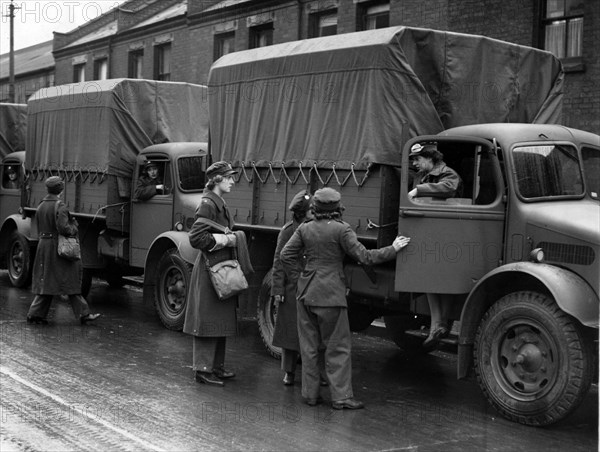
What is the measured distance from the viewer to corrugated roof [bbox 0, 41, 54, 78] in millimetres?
38806

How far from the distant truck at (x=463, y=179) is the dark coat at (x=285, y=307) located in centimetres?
76

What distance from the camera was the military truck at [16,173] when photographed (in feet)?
48.4

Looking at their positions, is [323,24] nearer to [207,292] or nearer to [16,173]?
[16,173]

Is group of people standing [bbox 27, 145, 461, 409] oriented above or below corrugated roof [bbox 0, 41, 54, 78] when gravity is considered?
below

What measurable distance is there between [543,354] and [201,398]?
284 centimetres

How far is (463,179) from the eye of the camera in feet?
25.7

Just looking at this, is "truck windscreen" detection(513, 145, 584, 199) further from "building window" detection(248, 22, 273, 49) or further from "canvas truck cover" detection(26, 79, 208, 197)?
"building window" detection(248, 22, 273, 49)

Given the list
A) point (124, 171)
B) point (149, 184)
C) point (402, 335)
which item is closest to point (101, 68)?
point (124, 171)

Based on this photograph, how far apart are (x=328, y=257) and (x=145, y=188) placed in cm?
521

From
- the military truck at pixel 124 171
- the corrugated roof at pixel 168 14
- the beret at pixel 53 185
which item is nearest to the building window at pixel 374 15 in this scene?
the military truck at pixel 124 171

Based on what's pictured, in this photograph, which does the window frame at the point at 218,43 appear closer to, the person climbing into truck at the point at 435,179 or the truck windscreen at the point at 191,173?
the truck windscreen at the point at 191,173

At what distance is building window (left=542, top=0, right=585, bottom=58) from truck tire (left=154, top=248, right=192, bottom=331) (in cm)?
868

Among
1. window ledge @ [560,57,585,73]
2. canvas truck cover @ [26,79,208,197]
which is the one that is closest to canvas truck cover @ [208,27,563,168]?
canvas truck cover @ [26,79,208,197]

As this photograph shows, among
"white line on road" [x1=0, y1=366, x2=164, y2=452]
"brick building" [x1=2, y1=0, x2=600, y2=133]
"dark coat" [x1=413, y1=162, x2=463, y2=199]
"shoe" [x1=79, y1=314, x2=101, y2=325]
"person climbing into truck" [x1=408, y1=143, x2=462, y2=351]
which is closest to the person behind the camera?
"white line on road" [x1=0, y1=366, x2=164, y2=452]
